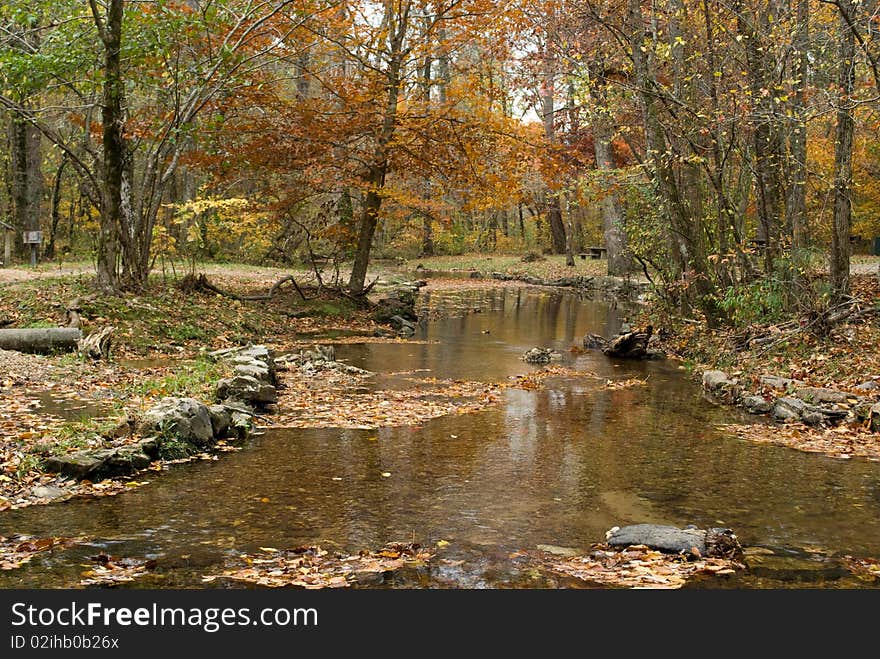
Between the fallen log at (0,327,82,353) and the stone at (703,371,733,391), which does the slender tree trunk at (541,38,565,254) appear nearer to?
the stone at (703,371,733,391)

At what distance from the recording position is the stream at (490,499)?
4.58 m

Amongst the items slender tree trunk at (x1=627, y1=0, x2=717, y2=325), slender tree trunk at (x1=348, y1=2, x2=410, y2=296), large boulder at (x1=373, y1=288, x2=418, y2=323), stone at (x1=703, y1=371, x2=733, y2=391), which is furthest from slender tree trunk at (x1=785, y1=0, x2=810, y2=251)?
large boulder at (x1=373, y1=288, x2=418, y2=323)

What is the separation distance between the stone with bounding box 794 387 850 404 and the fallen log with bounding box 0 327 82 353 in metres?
8.85

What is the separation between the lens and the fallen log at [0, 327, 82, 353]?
10.6m

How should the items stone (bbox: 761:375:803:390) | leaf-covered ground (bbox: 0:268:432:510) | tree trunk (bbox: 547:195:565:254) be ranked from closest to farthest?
leaf-covered ground (bbox: 0:268:432:510) < stone (bbox: 761:375:803:390) < tree trunk (bbox: 547:195:565:254)

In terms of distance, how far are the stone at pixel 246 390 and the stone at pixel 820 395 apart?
225 inches

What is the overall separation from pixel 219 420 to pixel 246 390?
4.27 ft

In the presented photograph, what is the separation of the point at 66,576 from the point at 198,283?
42.3 ft

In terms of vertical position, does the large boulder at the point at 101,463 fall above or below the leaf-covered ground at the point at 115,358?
below

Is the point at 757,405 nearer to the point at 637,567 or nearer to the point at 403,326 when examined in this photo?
the point at 637,567

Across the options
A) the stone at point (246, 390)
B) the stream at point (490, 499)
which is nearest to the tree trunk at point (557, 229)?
the stream at point (490, 499)

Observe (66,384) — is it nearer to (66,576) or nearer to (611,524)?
(66,576)

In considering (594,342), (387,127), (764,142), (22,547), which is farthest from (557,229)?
(22,547)

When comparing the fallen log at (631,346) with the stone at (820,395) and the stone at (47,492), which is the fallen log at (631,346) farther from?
the stone at (47,492)
